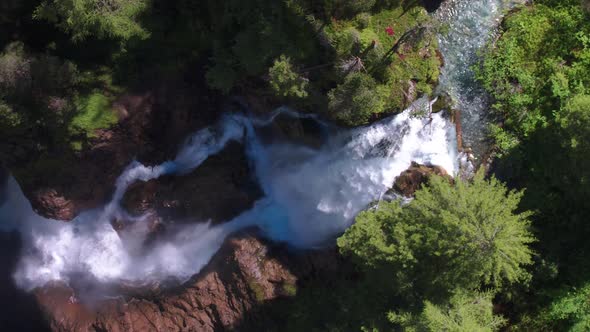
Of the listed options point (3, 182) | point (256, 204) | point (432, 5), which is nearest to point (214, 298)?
point (256, 204)

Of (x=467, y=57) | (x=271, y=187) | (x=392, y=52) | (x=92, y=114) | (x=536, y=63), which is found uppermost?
(x=467, y=57)

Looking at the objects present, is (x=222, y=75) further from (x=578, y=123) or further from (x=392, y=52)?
(x=578, y=123)

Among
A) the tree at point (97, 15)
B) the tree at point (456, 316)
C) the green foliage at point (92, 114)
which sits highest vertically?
the tree at point (97, 15)

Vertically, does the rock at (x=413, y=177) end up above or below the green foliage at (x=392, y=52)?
below

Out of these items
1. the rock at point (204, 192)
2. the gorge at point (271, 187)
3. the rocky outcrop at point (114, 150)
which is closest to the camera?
the rocky outcrop at point (114, 150)

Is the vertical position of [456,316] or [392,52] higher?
[392,52]

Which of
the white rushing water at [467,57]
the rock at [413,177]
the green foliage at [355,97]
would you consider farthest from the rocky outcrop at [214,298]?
the white rushing water at [467,57]

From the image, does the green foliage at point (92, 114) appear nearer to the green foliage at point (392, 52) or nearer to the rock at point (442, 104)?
the green foliage at point (392, 52)

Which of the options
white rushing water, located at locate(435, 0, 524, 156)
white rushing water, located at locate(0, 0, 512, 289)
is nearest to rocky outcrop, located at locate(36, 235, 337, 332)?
white rushing water, located at locate(0, 0, 512, 289)
